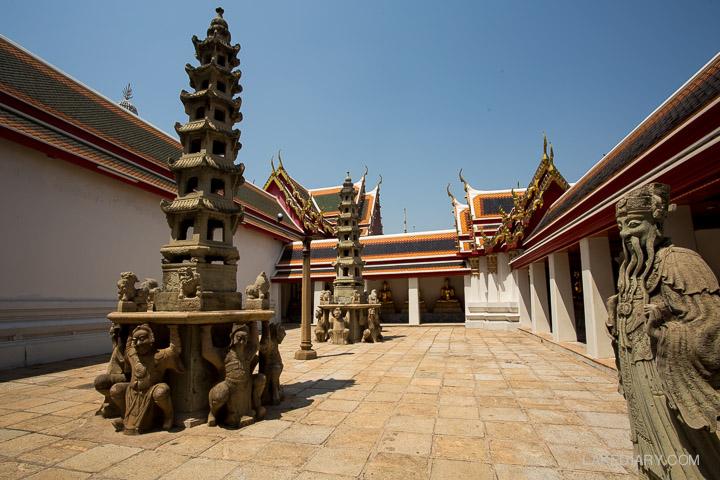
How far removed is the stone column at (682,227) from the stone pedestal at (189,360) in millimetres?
6288

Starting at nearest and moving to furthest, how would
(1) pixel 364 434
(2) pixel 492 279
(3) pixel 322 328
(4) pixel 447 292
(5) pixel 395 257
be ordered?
(1) pixel 364 434 < (3) pixel 322 328 < (2) pixel 492 279 < (5) pixel 395 257 < (4) pixel 447 292

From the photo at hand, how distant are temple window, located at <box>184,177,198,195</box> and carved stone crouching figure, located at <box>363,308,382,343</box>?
7.66m

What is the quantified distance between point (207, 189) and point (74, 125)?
7.00 m

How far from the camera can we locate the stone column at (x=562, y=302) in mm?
9680

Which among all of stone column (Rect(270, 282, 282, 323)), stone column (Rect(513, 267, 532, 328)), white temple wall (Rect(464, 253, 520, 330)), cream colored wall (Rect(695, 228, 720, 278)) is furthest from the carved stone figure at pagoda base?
stone column (Rect(270, 282, 282, 323))

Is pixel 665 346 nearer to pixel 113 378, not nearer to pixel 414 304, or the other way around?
pixel 113 378

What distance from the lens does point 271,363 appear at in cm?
503

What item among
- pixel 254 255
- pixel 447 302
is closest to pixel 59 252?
pixel 254 255

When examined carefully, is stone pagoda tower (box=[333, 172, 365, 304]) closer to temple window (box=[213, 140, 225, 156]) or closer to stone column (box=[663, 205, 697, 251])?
temple window (box=[213, 140, 225, 156])

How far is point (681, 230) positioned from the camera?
546cm

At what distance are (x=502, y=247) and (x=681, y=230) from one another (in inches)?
427

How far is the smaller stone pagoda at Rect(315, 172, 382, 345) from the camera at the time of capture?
38.4ft

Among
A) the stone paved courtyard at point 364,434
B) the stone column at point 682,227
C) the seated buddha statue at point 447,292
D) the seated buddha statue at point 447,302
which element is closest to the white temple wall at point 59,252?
the stone paved courtyard at point 364,434

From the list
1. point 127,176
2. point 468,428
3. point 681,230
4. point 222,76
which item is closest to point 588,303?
point 681,230
